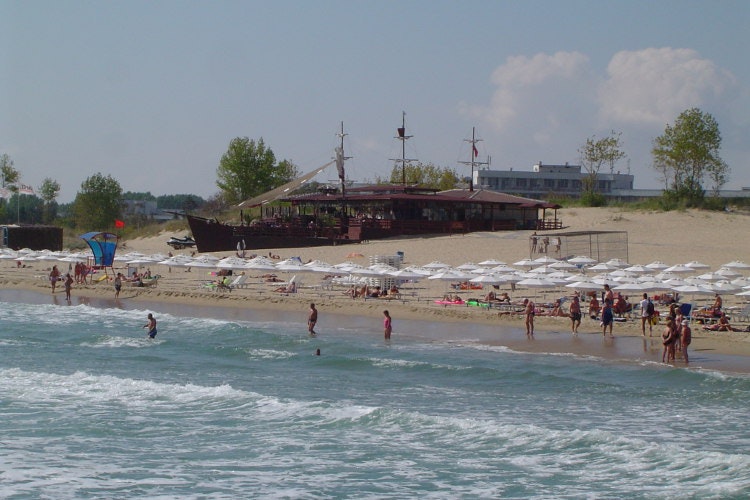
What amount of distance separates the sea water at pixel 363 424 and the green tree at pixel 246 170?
57902 mm

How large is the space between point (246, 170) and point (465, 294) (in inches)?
2046

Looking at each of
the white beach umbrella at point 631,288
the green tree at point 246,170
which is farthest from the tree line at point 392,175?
the white beach umbrella at point 631,288

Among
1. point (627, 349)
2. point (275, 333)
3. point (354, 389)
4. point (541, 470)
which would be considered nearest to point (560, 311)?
point (627, 349)

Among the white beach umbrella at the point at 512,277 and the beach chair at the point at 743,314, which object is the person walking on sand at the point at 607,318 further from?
the white beach umbrella at the point at 512,277

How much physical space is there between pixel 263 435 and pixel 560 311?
1448 centimetres

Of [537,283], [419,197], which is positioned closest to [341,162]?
[419,197]

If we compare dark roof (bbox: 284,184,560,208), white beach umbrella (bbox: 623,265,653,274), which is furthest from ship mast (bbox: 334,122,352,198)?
white beach umbrella (bbox: 623,265,653,274)

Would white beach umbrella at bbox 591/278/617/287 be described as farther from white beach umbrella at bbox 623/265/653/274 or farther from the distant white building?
the distant white building

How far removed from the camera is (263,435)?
1587cm

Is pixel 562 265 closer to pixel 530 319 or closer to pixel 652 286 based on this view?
pixel 652 286

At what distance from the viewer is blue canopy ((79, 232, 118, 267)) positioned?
144ft

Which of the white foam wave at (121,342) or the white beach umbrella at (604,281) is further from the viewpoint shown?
the white beach umbrella at (604,281)

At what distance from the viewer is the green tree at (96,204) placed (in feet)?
283

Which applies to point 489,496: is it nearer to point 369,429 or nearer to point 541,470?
point 541,470
